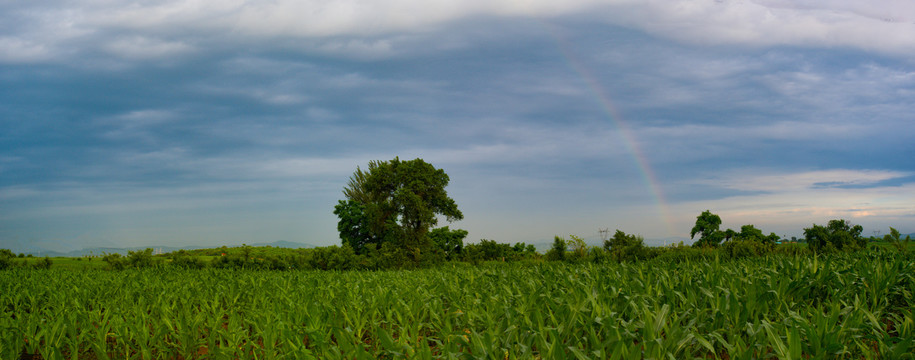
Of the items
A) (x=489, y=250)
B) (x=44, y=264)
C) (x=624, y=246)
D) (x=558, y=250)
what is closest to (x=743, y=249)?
(x=624, y=246)

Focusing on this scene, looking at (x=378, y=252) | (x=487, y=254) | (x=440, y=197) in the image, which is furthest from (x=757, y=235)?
(x=378, y=252)

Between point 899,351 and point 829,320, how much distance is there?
49cm

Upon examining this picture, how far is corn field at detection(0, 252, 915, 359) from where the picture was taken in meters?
3.32

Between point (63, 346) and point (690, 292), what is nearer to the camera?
point (690, 292)

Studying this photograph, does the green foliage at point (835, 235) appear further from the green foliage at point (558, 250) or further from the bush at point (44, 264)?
the bush at point (44, 264)

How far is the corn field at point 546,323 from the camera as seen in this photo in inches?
131

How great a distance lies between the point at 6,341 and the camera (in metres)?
4.82

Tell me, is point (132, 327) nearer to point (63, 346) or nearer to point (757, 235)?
point (63, 346)

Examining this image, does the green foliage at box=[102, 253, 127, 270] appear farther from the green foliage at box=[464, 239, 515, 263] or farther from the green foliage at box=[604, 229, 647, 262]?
the green foliage at box=[604, 229, 647, 262]

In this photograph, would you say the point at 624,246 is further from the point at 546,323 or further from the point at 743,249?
the point at 546,323

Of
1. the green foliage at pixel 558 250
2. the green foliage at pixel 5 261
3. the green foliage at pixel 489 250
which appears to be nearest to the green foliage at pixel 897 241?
the green foliage at pixel 558 250

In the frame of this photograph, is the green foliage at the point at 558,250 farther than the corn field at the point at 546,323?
Yes

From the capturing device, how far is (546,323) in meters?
4.39

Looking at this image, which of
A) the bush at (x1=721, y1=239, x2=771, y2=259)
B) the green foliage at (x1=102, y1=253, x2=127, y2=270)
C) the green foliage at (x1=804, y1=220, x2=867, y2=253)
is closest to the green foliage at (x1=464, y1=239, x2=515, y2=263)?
the bush at (x1=721, y1=239, x2=771, y2=259)
